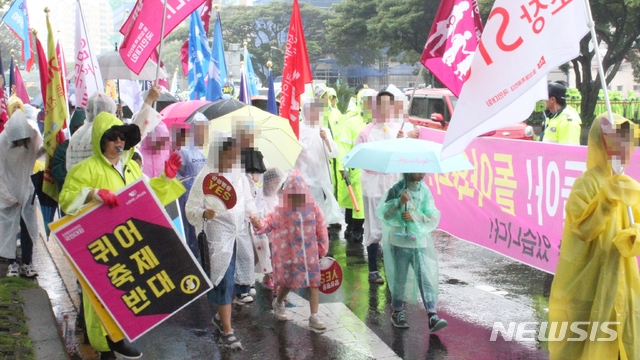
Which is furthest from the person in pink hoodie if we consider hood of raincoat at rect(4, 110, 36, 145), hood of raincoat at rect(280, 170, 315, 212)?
hood of raincoat at rect(280, 170, 315, 212)

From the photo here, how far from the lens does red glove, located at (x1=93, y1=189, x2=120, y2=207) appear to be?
4562mm

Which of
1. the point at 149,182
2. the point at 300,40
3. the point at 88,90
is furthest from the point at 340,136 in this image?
the point at 149,182

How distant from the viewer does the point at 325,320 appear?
624cm

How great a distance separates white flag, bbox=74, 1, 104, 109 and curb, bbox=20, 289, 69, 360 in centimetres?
183

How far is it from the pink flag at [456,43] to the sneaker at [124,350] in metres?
3.30

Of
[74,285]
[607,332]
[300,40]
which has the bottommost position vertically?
[74,285]

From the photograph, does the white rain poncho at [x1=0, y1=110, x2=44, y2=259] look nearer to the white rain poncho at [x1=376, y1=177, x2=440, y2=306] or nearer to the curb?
the curb

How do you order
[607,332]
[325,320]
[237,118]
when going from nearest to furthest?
[607,332], [237,118], [325,320]

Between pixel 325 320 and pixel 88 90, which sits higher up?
pixel 88 90

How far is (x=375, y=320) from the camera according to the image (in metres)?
6.21

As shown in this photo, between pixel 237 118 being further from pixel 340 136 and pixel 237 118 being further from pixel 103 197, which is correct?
pixel 340 136

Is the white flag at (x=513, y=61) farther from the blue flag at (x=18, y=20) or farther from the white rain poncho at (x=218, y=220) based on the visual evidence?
the blue flag at (x=18, y=20)

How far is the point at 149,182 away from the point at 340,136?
529 centimetres

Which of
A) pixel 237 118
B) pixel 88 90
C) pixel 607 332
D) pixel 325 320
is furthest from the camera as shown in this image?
pixel 88 90
